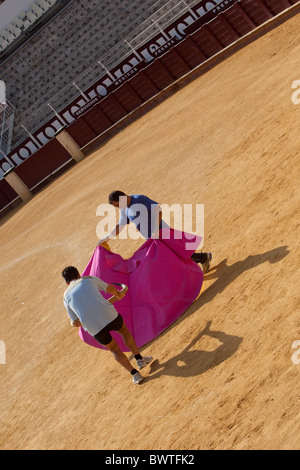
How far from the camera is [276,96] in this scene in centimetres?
1199

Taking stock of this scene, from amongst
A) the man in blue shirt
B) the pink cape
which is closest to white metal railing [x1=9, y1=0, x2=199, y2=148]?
the man in blue shirt

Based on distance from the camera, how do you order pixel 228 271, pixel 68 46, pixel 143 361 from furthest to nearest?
pixel 68 46 < pixel 228 271 < pixel 143 361

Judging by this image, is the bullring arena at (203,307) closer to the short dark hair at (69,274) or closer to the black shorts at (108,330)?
the black shorts at (108,330)

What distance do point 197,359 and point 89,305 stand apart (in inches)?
45.3

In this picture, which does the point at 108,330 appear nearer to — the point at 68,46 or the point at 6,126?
the point at 68,46

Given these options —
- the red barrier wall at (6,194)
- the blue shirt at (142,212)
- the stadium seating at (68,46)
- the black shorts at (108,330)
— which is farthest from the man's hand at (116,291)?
the red barrier wall at (6,194)

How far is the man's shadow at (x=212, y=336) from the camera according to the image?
6.32 m

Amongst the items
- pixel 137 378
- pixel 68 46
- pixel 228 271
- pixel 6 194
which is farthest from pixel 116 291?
pixel 68 46

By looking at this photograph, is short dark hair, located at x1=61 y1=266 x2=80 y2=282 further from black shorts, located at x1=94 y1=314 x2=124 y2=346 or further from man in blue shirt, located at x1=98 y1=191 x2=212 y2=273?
man in blue shirt, located at x1=98 y1=191 x2=212 y2=273

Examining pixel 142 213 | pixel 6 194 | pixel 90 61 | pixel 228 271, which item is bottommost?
pixel 228 271

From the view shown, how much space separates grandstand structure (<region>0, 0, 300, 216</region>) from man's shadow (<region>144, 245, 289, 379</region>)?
11.3 meters

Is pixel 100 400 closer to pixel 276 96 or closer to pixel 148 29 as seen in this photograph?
pixel 276 96

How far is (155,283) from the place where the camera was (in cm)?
792

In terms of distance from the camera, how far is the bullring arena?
5.63 meters
